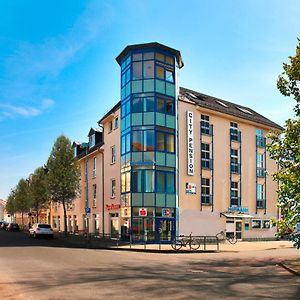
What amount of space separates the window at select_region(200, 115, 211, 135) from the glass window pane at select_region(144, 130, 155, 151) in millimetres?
5524

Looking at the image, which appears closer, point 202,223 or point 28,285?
point 28,285

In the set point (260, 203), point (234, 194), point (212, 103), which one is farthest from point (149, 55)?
point (260, 203)

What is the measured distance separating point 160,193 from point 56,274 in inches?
783

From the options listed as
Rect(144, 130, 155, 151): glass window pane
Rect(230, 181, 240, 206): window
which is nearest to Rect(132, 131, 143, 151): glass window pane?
Rect(144, 130, 155, 151): glass window pane

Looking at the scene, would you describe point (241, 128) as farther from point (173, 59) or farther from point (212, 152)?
point (173, 59)

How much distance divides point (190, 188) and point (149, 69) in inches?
398

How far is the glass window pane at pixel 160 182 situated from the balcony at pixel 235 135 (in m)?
9.09

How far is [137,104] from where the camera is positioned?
1356 inches

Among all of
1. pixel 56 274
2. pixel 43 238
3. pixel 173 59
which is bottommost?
pixel 43 238

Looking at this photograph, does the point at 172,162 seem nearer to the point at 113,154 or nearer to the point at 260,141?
the point at 113,154

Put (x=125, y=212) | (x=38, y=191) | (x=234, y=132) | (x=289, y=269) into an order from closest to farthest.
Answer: (x=289, y=269), (x=125, y=212), (x=234, y=132), (x=38, y=191)

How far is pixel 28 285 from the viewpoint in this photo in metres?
11.8

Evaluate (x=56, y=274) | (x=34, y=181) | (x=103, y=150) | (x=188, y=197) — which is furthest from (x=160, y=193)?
(x=34, y=181)

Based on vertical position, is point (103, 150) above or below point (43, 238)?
above
